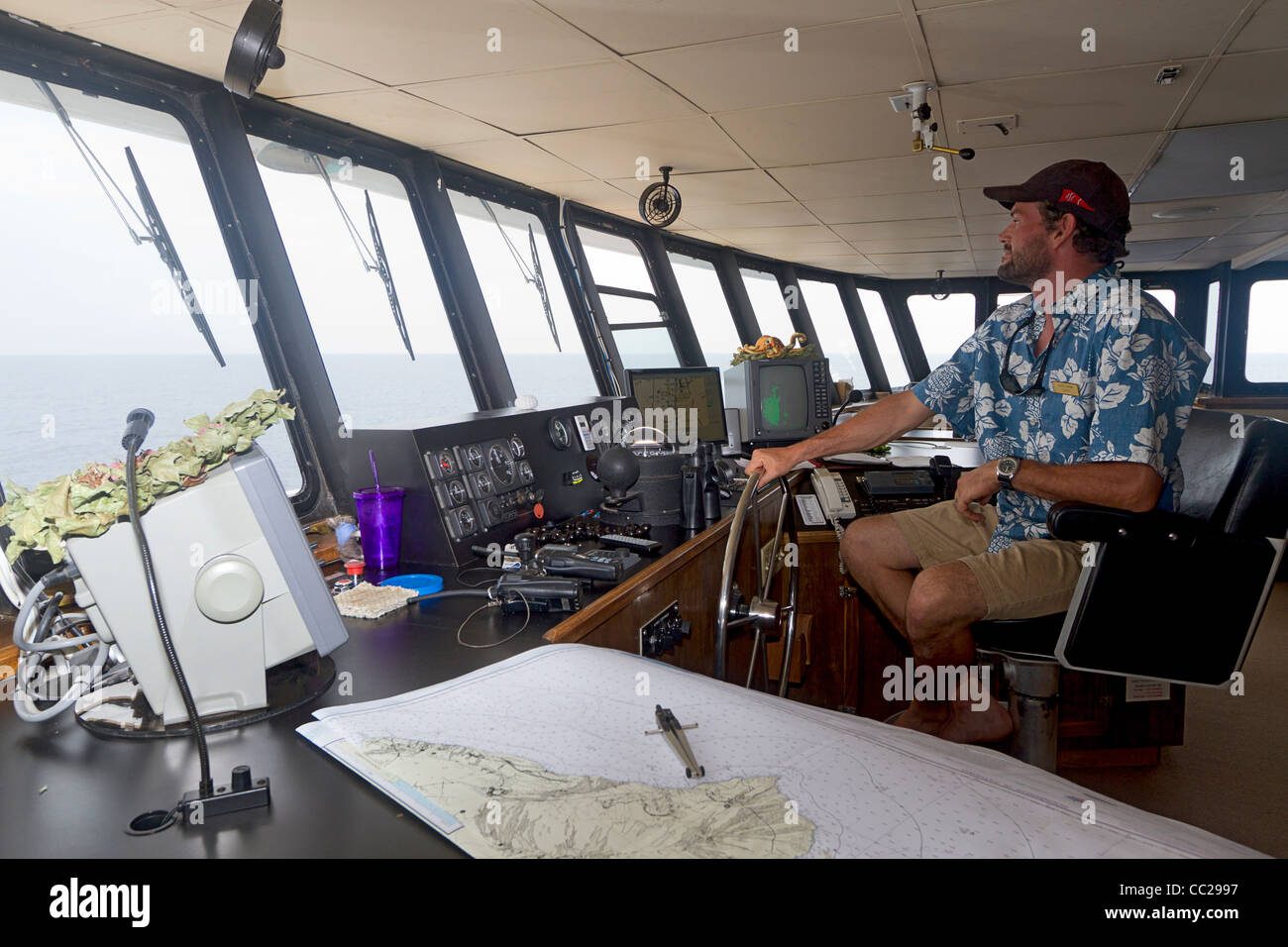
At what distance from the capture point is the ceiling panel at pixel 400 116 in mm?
2705

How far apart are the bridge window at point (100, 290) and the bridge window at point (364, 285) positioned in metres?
0.27

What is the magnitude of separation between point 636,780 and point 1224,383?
33.0 ft

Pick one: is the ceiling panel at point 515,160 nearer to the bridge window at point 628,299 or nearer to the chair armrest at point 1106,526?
the bridge window at point 628,299

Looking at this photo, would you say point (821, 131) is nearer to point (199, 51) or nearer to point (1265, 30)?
point (1265, 30)

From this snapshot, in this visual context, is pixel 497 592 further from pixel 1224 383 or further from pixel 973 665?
pixel 1224 383

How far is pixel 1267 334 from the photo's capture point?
8586 millimetres

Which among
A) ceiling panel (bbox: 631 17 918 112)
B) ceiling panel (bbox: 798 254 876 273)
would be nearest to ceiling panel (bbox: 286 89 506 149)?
ceiling panel (bbox: 631 17 918 112)

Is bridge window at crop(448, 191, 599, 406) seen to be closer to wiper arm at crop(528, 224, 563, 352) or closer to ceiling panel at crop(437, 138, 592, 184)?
wiper arm at crop(528, 224, 563, 352)

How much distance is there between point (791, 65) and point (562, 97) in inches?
32.2

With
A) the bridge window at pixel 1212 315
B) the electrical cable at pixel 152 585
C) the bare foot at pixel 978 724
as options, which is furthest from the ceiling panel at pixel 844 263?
the electrical cable at pixel 152 585

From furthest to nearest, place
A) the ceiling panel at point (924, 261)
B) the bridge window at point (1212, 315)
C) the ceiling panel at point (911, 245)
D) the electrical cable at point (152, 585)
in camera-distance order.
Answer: the bridge window at point (1212, 315)
the ceiling panel at point (924, 261)
the ceiling panel at point (911, 245)
the electrical cable at point (152, 585)

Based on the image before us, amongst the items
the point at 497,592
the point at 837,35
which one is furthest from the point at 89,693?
the point at 837,35

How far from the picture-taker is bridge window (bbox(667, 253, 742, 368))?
5.95m

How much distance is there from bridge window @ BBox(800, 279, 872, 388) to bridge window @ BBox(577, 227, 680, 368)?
3.72 m
